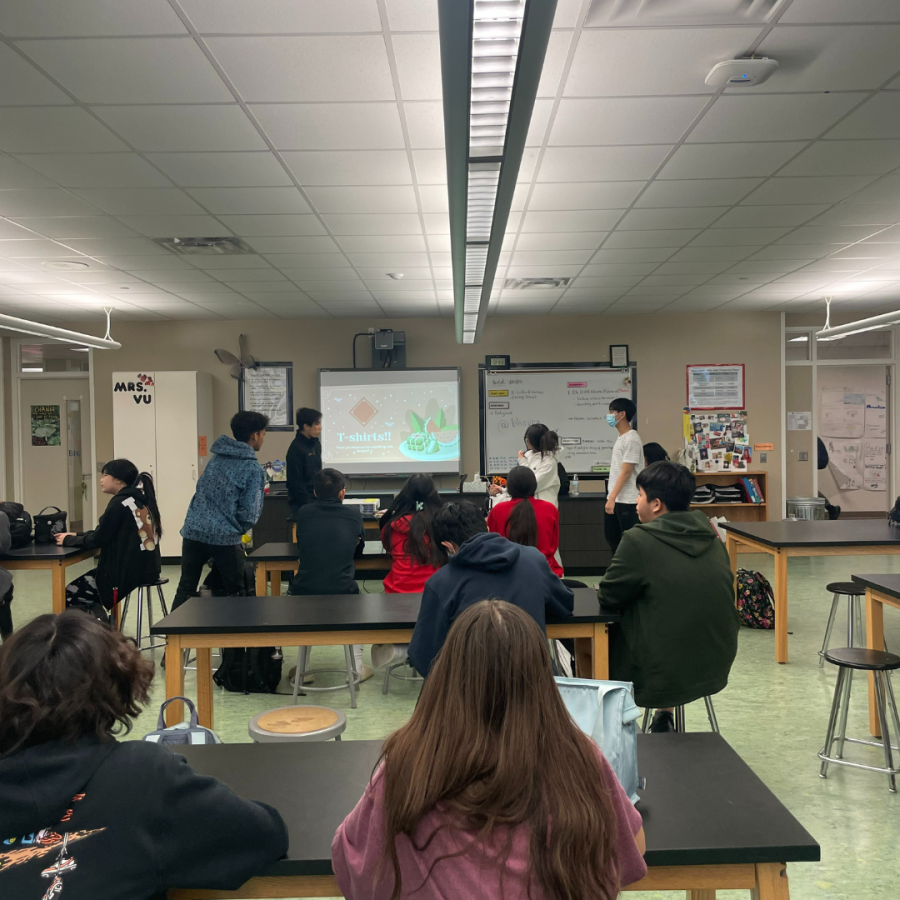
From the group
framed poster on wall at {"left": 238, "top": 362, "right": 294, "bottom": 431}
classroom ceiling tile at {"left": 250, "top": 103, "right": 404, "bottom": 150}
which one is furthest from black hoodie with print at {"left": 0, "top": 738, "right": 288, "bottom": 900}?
framed poster on wall at {"left": 238, "top": 362, "right": 294, "bottom": 431}

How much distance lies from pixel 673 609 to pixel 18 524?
4338mm

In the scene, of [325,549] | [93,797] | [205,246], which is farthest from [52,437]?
[93,797]

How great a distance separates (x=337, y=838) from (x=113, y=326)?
331 inches

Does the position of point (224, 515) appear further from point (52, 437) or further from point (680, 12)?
point (52, 437)

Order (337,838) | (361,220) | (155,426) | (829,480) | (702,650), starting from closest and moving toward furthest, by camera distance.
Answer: (337,838) → (702,650) → (361,220) → (155,426) → (829,480)

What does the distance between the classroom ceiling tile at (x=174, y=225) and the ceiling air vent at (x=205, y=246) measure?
152 millimetres

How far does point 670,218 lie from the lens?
4.69m

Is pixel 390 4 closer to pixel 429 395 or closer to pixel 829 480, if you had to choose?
pixel 429 395

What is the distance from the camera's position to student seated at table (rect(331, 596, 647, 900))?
102 centimetres

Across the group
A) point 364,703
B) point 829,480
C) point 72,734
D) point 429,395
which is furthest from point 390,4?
point 829,480

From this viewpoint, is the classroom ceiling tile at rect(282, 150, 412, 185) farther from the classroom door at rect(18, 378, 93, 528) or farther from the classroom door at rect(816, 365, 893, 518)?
the classroom door at rect(816, 365, 893, 518)

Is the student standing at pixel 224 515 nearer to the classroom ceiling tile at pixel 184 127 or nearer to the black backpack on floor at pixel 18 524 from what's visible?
the black backpack on floor at pixel 18 524

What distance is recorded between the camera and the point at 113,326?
8.52m

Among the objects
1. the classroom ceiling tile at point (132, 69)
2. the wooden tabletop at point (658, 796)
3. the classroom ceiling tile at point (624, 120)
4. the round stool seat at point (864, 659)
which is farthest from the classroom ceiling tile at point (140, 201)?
the round stool seat at point (864, 659)
